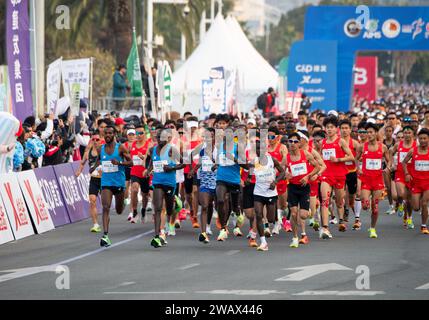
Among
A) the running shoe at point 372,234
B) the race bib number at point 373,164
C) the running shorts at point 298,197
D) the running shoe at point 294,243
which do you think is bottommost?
the running shoe at point 372,234

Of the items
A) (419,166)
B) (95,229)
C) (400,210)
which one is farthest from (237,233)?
(400,210)

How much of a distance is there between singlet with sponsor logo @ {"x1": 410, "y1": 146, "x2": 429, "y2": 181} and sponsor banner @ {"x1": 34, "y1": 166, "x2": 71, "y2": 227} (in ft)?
21.5

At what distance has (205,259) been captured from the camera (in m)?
17.2

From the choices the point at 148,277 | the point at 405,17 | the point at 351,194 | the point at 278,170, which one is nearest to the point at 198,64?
the point at 405,17

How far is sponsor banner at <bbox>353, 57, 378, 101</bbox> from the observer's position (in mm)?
84438

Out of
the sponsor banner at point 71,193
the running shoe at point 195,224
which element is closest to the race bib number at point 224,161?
the running shoe at point 195,224

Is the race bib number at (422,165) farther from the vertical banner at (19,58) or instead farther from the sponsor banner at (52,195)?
the vertical banner at (19,58)

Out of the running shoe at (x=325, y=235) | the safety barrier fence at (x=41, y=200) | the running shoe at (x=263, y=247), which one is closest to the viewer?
the running shoe at (x=263, y=247)

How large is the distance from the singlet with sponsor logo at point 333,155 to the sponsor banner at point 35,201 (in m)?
5.08

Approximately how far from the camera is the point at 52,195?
74.1ft

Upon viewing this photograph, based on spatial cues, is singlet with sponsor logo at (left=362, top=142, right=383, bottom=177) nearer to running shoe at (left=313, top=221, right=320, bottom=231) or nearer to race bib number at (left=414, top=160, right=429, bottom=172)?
race bib number at (left=414, top=160, right=429, bottom=172)

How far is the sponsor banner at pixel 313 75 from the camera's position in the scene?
154 feet

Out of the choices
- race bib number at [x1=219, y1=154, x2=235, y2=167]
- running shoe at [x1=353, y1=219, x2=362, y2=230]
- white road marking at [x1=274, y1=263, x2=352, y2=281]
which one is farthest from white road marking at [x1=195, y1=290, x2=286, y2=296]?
running shoe at [x1=353, y1=219, x2=362, y2=230]

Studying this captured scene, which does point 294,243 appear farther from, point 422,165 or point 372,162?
point 422,165
